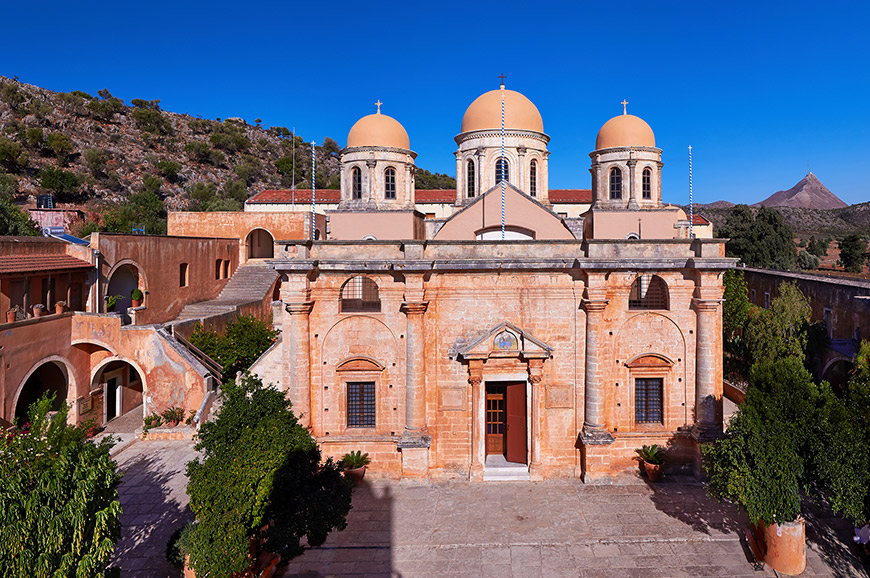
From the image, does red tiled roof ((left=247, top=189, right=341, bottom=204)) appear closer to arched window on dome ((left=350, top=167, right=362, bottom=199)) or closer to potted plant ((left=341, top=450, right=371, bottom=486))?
arched window on dome ((left=350, top=167, right=362, bottom=199))

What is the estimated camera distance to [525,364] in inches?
540

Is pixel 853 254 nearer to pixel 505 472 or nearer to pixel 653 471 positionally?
pixel 653 471

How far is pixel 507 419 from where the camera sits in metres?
14.1

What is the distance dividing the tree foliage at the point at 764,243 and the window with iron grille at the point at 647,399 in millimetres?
36879

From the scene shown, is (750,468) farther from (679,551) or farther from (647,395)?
(647,395)

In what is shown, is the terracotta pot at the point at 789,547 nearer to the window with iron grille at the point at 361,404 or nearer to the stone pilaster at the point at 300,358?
the window with iron grille at the point at 361,404

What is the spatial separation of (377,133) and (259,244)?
61.4 feet

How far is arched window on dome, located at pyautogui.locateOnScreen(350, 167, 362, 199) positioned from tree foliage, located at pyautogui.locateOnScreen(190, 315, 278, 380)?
724cm

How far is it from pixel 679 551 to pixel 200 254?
2695 centimetres

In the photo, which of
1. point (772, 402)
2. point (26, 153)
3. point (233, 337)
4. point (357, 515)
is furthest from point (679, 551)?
point (26, 153)

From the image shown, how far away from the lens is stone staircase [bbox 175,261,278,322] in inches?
1045

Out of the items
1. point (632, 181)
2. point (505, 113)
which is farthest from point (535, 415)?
point (505, 113)

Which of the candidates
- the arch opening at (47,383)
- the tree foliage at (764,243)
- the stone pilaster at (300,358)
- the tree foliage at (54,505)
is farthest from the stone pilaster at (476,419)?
the tree foliage at (764,243)

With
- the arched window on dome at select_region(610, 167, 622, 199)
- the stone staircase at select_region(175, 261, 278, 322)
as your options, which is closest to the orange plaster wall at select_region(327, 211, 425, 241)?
the stone staircase at select_region(175, 261, 278, 322)
